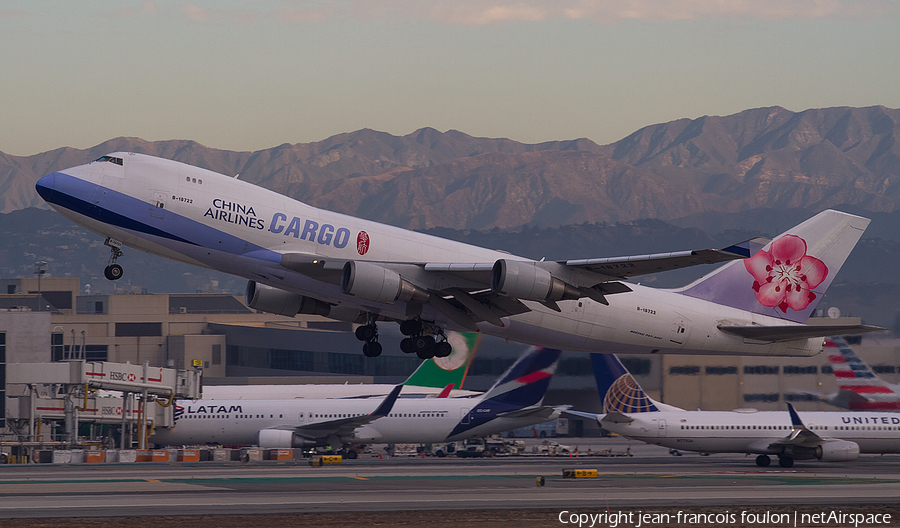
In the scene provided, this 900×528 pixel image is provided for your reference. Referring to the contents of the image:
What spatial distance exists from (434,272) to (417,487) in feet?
40.3

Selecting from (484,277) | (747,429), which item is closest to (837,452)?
(747,429)

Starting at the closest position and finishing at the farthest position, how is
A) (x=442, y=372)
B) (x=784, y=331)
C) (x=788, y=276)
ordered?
(x=784, y=331), (x=788, y=276), (x=442, y=372)

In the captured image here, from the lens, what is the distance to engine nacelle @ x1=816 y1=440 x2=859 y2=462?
2247 inches

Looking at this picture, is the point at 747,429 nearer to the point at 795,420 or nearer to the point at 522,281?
the point at 795,420

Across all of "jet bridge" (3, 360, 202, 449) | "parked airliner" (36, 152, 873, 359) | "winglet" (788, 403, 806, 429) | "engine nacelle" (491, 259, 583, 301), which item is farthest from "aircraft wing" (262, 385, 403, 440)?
"engine nacelle" (491, 259, 583, 301)

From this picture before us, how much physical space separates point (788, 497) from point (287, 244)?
71.1ft

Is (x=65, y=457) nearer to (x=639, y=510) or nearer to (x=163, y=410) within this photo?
(x=163, y=410)

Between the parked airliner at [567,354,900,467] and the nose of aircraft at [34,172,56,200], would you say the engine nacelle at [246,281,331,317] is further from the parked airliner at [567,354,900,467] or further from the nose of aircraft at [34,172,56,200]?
the parked airliner at [567,354,900,467]

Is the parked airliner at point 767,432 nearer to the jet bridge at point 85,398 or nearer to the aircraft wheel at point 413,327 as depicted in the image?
the aircraft wheel at point 413,327

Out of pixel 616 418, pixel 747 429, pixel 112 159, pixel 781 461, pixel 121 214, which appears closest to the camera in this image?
pixel 121 214

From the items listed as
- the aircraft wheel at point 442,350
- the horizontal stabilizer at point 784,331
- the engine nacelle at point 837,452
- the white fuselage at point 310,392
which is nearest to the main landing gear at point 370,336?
the aircraft wheel at point 442,350

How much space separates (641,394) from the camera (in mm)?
61719

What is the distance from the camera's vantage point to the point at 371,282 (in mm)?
34562

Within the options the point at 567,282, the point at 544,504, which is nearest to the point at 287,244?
the point at 567,282
